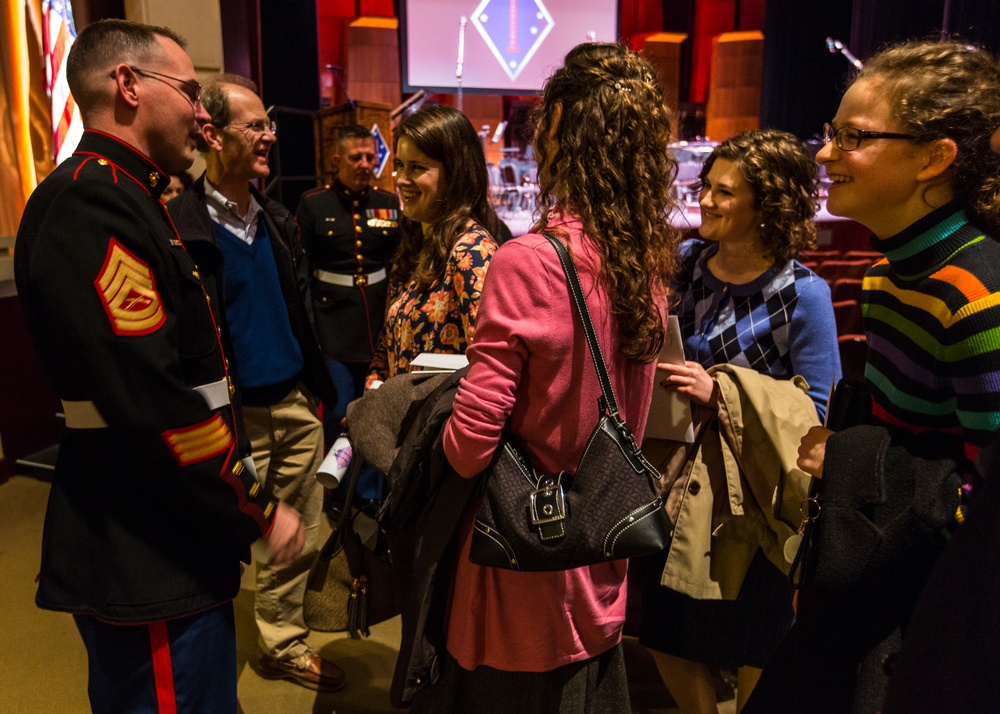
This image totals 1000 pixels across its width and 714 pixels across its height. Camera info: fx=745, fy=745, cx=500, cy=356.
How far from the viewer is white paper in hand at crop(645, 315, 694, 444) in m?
1.63

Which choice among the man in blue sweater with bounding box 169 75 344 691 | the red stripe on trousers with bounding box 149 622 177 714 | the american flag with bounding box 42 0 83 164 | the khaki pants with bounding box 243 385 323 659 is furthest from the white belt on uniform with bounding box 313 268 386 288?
the red stripe on trousers with bounding box 149 622 177 714

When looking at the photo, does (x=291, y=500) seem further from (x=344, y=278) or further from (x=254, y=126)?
(x=344, y=278)

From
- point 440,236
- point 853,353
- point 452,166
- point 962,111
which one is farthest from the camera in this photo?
point 853,353

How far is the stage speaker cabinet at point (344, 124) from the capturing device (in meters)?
5.01

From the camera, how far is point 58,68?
4.23 meters

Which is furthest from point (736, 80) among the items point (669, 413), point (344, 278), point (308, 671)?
point (308, 671)

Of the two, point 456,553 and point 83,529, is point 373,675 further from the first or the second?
point 83,529

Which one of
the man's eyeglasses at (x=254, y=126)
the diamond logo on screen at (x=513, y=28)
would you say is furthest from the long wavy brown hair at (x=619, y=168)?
the diamond logo on screen at (x=513, y=28)

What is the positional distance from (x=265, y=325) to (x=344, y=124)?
321 cm

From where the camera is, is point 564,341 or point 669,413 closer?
point 564,341

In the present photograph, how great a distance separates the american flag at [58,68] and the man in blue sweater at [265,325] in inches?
97.7

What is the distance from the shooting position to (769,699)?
131cm

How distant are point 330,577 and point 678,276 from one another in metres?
1.22

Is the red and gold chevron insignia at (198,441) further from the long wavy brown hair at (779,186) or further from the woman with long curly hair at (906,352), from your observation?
the long wavy brown hair at (779,186)
